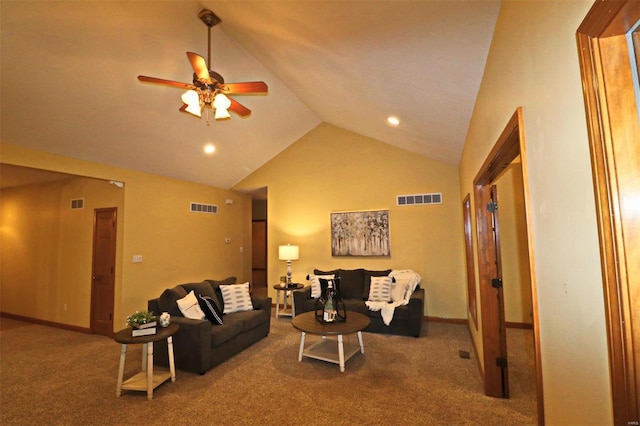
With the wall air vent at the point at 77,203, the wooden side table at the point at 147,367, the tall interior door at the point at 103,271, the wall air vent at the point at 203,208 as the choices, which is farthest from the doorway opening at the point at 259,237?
the wooden side table at the point at 147,367

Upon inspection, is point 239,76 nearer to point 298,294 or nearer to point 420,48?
point 420,48

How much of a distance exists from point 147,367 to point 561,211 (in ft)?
11.4

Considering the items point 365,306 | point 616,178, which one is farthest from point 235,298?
point 616,178

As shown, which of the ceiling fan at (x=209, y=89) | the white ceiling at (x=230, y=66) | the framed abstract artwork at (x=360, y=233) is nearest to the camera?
the white ceiling at (x=230, y=66)

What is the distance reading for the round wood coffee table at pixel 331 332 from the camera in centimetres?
324

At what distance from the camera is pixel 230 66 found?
3.73 meters

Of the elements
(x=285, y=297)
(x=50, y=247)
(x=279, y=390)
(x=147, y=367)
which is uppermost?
(x=50, y=247)

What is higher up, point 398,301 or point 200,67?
point 200,67

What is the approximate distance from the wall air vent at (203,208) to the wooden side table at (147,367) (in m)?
3.28

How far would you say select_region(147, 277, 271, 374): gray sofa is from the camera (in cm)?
321

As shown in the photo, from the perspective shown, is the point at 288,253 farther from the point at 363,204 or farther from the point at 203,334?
the point at 203,334

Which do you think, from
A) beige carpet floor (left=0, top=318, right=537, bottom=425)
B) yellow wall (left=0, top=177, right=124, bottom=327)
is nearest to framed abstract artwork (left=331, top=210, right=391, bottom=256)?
beige carpet floor (left=0, top=318, right=537, bottom=425)

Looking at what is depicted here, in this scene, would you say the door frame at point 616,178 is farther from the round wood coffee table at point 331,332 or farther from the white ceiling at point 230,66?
the round wood coffee table at point 331,332

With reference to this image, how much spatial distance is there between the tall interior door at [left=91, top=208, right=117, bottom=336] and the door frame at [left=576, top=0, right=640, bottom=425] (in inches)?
221
